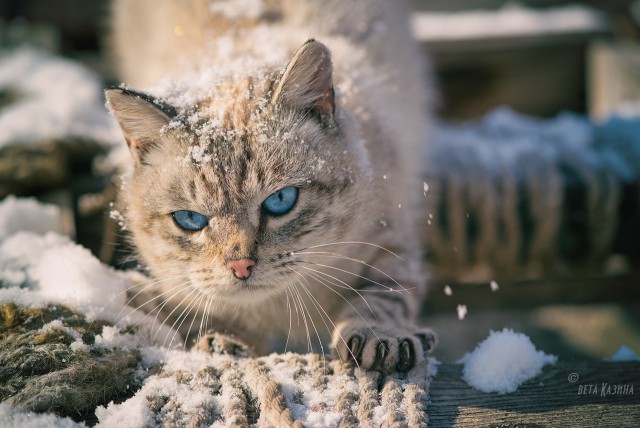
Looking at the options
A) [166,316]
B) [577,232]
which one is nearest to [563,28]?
[577,232]

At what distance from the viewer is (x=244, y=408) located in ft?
4.01

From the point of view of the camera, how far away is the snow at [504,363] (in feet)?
4.47

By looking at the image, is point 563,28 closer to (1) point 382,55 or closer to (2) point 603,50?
(2) point 603,50

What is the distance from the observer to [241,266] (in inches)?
57.8

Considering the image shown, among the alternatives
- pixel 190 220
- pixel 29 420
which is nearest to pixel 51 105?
pixel 190 220

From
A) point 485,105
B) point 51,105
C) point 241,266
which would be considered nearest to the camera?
point 241,266

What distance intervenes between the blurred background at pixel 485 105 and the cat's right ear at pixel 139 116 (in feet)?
1.75

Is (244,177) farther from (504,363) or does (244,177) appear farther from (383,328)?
(504,363)

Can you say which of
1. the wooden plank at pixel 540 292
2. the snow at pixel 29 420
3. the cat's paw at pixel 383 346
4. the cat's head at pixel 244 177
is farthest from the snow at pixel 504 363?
the wooden plank at pixel 540 292

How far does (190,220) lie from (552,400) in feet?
3.45

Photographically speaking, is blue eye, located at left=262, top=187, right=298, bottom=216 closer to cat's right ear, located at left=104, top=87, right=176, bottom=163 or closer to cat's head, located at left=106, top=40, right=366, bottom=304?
cat's head, located at left=106, top=40, right=366, bottom=304

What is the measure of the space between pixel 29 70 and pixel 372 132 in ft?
8.03

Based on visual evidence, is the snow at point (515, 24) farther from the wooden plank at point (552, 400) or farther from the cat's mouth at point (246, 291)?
the wooden plank at point (552, 400)

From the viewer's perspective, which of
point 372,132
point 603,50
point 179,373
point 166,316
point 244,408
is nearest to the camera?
point 244,408
